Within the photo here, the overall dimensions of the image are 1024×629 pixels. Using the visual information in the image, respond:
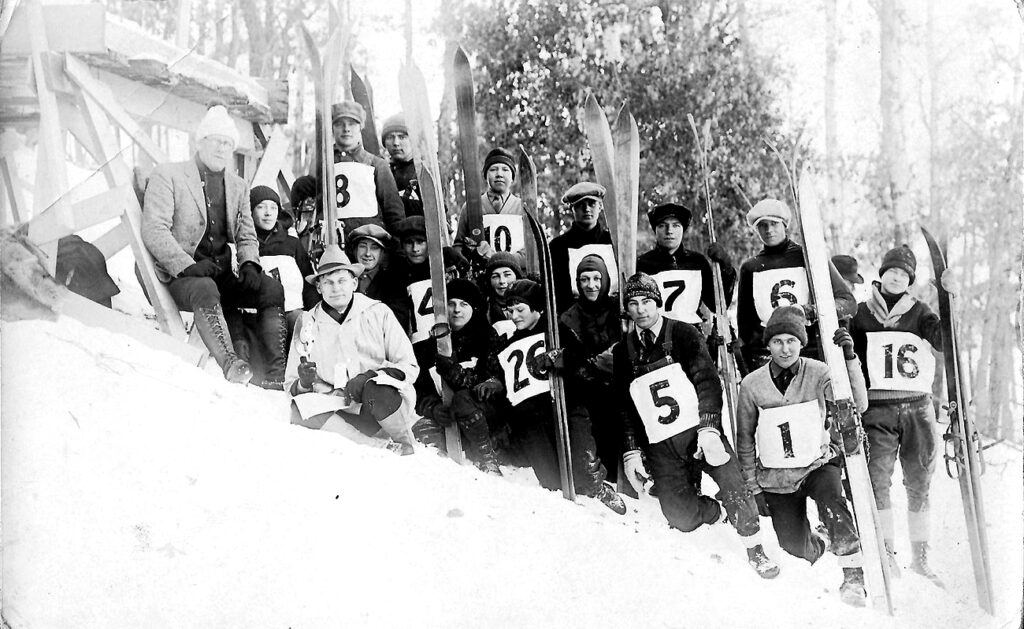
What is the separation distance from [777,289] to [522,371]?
101 centimetres

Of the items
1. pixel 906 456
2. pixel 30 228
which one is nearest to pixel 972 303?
pixel 906 456

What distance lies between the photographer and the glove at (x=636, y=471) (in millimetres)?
3492

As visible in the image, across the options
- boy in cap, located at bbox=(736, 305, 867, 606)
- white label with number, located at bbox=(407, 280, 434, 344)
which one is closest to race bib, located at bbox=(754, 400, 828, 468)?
boy in cap, located at bbox=(736, 305, 867, 606)

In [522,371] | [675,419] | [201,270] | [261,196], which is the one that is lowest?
[675,419]

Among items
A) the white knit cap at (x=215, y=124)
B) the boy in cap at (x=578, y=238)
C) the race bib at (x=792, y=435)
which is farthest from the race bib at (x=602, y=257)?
the white knit cap at (x=215, y=124)

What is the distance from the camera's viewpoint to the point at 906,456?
3.48 meters

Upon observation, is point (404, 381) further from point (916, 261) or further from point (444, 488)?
point (916, 261)

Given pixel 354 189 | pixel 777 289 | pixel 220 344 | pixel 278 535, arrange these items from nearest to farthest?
1. pixel 278 535
2. pixel 220 344
3. pixel 777 289
4. pixel 354 189

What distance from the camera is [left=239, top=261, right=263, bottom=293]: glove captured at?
345 centimetres

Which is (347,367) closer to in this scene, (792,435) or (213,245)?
(213,245)

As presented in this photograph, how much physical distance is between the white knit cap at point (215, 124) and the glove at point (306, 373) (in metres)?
0.92

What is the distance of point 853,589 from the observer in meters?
3.39

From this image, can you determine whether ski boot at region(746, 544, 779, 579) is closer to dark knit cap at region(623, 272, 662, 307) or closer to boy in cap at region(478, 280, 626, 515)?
boy in cap at region(478, 280, 626, 515)

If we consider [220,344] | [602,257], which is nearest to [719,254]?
[602,257]
